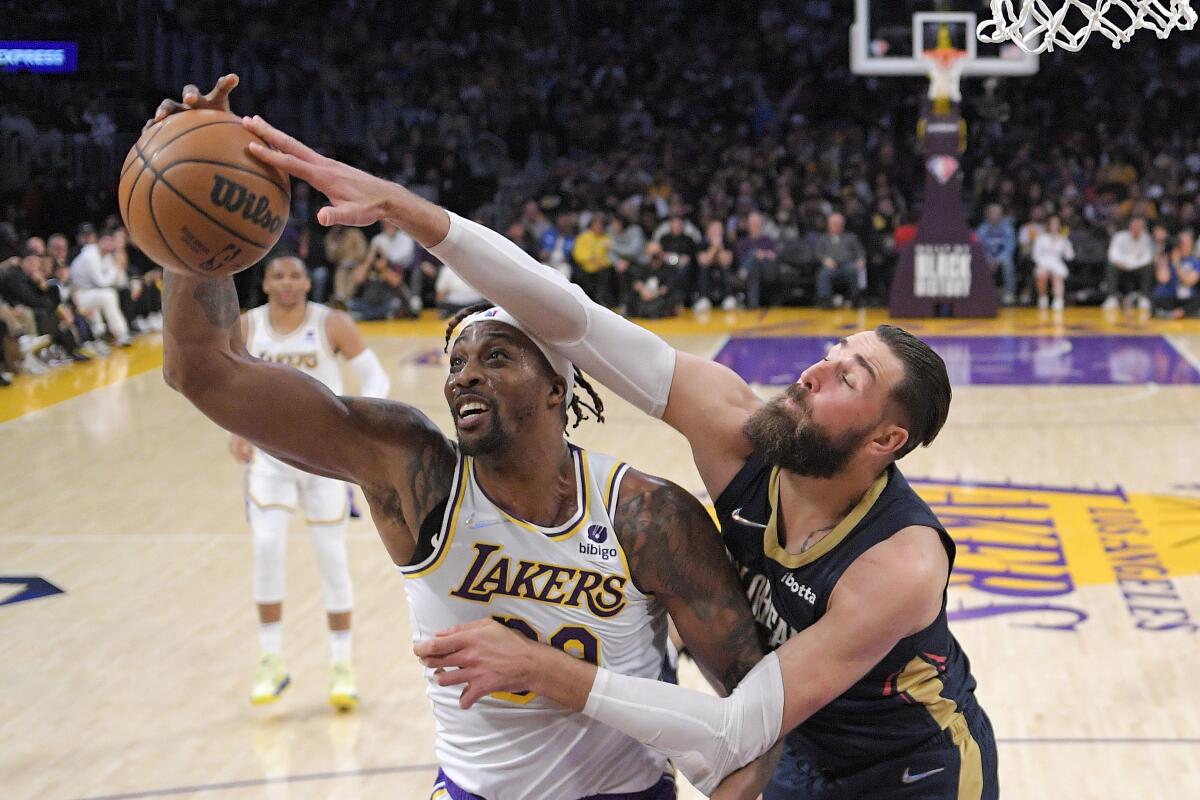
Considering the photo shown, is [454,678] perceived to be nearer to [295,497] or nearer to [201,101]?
[201,101]

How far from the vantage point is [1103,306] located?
1847 cm

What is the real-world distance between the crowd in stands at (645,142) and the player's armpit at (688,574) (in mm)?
13019

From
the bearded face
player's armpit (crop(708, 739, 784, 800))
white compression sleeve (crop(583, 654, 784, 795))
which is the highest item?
the bearded face

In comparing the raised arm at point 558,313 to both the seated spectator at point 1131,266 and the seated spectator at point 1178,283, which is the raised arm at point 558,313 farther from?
the seated spectator at point 1131,266

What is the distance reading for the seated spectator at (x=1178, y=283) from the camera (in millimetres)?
17156

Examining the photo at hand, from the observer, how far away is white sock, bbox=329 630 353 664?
5781 millimetres

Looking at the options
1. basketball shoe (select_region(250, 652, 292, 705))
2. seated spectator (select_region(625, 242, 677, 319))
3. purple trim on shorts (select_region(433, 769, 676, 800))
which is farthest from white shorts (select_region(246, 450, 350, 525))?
seated spectator (select_region(625, 242, 677, 319))

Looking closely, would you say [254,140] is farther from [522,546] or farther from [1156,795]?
[1156,795]

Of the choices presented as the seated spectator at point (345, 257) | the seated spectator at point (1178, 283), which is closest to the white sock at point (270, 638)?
the seated spectator at point (345, 257)

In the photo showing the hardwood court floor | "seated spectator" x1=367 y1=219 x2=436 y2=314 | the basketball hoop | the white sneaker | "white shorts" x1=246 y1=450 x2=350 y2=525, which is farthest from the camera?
"seated spectator" x1=367 y1=219 x2=436 y2=314

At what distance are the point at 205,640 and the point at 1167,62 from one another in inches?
775

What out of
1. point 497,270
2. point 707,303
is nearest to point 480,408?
point 497,270

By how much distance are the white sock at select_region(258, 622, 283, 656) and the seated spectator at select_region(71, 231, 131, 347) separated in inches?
427

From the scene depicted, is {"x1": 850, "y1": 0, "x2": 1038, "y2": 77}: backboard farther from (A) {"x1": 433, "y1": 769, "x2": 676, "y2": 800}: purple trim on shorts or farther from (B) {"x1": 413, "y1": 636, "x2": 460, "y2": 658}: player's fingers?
(B) {"x1": 413, "y1": 636, "x2": 460, "y2": 658}: player's fingers
